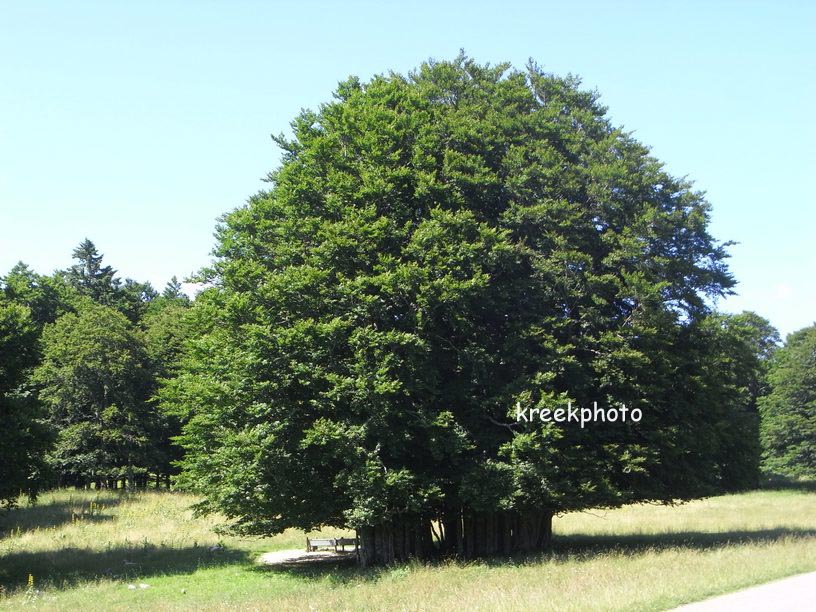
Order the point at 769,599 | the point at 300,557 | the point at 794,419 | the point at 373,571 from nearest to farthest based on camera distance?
the point at 769,599 → the point at 373,571 → the point at 300,557 → the point at 794,419

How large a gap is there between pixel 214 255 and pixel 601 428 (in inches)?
626

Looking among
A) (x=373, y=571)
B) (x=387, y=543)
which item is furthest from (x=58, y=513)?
(x=373, y=571)

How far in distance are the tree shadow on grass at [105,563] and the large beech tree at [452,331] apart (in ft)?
8.40

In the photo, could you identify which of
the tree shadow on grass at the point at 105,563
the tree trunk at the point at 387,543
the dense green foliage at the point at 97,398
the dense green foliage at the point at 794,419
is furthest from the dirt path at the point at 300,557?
the dense green foliage at the point at 794,419

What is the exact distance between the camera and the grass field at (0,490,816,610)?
14.0 metres

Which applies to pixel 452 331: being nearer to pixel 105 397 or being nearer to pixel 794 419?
pixel 105 397

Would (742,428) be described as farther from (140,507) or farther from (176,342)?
(176,342)

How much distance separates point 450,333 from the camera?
2339cm

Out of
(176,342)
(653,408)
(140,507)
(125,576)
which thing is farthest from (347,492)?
(176,342)

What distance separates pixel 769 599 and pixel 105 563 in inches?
839

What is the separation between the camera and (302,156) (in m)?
23.8

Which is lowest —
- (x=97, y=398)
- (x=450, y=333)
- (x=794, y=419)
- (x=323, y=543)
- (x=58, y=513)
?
(x=323, y=543)

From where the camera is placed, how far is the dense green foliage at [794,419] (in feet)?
217

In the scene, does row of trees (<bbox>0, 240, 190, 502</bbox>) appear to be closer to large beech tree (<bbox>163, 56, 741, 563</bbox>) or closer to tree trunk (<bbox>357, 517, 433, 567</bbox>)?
large beech tree (<bbox>163, 56, 741, 563</bbox>)
